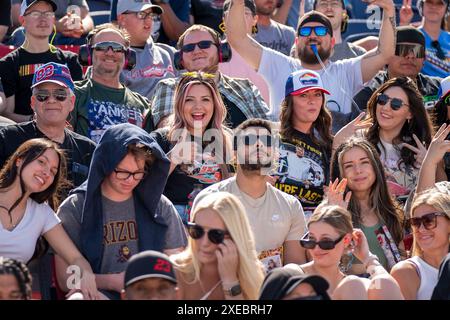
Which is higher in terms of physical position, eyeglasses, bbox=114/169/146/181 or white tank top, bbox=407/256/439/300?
eyeglasses, bbox=114/169/146/181

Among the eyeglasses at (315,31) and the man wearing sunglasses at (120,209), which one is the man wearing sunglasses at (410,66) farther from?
the man wearing sunglasses at (120,209)

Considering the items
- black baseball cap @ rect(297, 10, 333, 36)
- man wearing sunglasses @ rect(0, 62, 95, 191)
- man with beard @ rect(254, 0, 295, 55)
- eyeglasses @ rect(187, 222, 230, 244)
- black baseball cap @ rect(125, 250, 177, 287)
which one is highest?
man with beard @ rect(254, 0, 295, 55)

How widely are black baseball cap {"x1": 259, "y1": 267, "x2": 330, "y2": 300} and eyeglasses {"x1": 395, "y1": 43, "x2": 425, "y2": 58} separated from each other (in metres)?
4.25

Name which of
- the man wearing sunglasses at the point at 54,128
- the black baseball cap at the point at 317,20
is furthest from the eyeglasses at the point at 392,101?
the man wearing sunglasses at the point at 54,128

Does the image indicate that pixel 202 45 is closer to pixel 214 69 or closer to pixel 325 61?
pixel 214 69

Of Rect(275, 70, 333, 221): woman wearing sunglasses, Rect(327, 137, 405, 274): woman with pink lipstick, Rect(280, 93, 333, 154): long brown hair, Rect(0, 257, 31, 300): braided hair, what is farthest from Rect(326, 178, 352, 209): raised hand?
Rect(0, 257, 31, 300): braided hair

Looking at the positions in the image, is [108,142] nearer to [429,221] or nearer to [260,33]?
[429,221]

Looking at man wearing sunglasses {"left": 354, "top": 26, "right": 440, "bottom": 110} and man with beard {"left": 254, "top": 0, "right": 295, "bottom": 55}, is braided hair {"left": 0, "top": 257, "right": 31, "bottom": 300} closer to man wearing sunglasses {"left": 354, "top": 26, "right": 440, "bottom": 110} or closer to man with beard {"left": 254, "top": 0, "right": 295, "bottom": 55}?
man wearing sunglasses {"left": 354, "top": 26, "right": 440, "bottom": 110}

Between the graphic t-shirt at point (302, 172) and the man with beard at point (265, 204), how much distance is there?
53 cm

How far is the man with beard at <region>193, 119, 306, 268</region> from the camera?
21.9ft

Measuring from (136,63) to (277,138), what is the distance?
1.86 metres

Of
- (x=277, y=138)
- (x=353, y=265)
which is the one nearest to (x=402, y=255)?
(x=353, y=265)

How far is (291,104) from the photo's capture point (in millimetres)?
7805
